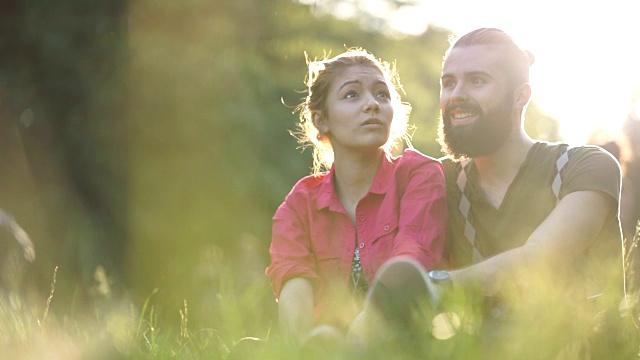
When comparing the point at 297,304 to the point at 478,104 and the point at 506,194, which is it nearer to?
the point at 506,194

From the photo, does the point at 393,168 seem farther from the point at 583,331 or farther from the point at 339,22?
the point at 339,22

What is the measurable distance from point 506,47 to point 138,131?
6.16 meters

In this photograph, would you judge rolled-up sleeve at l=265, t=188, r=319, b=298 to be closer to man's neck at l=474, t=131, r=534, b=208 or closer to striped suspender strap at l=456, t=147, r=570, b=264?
striped suspender strap at l=456, t=147, r=570, b=264

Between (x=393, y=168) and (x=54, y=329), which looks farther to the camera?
(x=393, y=168)

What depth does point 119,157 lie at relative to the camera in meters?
9.78

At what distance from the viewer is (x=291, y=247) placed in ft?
13.6

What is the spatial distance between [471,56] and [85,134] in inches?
258

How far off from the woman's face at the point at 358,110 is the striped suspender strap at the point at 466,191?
36 centimetres

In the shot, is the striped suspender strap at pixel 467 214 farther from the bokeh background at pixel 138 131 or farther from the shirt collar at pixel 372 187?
the bokeh background at pixel 138 131

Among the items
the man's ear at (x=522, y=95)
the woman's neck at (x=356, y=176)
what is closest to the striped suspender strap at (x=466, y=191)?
the man's ear at (x=522, y=95)

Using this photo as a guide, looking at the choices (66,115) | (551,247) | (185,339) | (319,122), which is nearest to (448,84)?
(319,122)

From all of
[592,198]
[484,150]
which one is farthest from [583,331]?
[484,150]

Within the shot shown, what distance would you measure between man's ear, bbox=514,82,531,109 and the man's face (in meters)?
0.04

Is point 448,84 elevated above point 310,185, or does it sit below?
above
